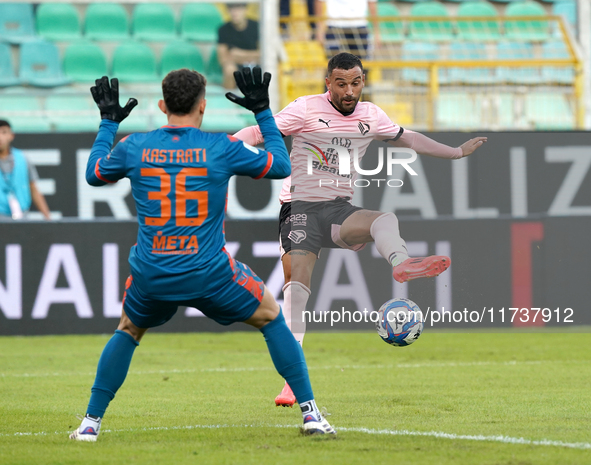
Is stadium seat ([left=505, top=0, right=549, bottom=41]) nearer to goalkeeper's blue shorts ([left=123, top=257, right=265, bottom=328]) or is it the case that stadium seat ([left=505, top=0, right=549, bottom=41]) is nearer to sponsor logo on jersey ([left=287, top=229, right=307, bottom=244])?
sponsor logo on jersey ([left=287, top=229, right=307, bottom=244])

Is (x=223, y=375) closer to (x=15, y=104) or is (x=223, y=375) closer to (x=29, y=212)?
(x=29, y=212)

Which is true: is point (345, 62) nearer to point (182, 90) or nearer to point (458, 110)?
point (182, 90)

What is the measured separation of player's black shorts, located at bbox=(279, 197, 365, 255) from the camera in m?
6.36

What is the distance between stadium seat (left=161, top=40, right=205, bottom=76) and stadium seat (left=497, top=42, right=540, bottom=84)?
461 centimetres

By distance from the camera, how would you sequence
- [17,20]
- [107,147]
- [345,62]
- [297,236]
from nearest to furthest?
1. [107,147]
2. [345,62]
3. [297,236]
4. [17,20]

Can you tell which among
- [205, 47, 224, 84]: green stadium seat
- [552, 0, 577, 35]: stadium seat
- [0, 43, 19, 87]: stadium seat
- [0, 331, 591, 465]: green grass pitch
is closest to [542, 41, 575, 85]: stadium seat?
[552, 0, 577, 35]: stadium seat

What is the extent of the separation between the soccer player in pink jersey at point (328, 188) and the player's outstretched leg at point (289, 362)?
1.47 meters

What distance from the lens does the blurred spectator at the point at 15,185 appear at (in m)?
11.6

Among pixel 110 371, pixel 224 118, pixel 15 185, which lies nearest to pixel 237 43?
pixel 224 118

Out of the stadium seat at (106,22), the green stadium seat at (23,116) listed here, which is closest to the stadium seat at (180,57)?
the stadium seat at (106,22)

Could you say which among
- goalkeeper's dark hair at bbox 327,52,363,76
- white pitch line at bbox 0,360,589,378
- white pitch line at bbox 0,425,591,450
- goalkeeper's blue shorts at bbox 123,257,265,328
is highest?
goalkeeper's dark hair at bbox 327,52,363,76

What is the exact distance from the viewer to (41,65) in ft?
48.8

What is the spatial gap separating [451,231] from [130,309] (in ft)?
23.3

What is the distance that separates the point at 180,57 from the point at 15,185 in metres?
4.31
